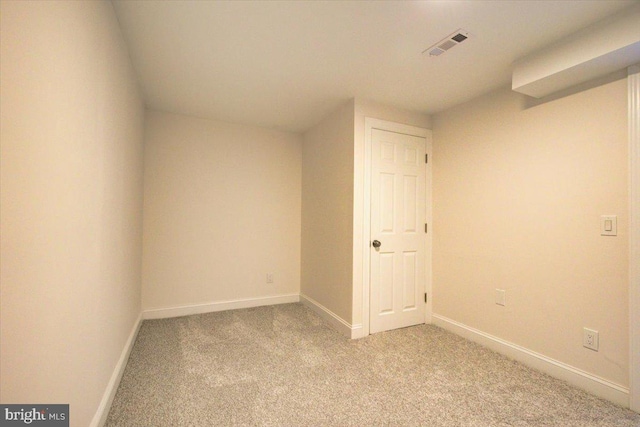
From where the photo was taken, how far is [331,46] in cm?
191

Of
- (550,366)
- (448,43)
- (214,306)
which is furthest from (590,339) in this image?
(214,306)

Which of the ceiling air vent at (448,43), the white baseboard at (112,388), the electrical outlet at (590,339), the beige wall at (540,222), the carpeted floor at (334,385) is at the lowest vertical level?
the carpeted floor at (334,385)

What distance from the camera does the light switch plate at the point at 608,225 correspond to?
176 centimetres

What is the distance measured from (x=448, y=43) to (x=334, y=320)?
2694 millimetres

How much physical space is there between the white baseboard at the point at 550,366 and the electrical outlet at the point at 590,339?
0.20 m

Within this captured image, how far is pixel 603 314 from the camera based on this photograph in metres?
1.80

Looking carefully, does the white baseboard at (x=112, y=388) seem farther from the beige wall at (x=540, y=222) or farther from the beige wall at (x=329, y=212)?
the beige wall at (x=540, y=222)

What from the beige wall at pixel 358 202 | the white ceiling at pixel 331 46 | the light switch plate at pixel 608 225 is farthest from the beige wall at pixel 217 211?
the light switch plate at pixel 608 225

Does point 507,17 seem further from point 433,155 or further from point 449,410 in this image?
point 449,410

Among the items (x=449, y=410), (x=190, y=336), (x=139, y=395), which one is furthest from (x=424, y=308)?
(x=139, y=395)

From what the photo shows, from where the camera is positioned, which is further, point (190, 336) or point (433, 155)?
point (433, 155)

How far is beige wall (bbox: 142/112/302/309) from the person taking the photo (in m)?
3.11

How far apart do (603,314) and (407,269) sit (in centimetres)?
151

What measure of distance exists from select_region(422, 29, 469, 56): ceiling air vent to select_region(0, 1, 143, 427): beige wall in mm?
2023
